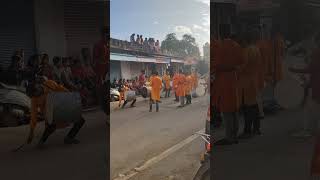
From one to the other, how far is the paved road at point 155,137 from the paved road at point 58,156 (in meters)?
0.08

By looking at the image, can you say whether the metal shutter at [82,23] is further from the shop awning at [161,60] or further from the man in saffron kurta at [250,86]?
the man in saffron kurta at [250,86]

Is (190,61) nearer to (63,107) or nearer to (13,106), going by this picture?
(63,107)

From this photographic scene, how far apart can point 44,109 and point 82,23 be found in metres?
0.52

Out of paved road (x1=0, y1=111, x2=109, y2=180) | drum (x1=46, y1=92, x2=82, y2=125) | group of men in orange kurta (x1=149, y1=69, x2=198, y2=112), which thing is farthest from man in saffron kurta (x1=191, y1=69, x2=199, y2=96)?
drum (x1=46, y1=92, x2=82, y2=125)

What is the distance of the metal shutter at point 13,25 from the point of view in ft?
8.75

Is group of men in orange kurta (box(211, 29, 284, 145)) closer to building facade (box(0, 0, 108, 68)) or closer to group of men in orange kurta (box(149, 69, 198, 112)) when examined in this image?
group of men in orange kurta (box(149, 69, 198, 112))

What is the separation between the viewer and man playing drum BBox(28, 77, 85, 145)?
273cm

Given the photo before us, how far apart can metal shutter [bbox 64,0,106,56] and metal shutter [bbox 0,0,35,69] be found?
0.67ft

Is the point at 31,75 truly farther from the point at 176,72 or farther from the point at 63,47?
the point at 176,72

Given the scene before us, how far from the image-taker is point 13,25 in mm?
2678

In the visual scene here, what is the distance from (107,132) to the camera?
2.78 metres

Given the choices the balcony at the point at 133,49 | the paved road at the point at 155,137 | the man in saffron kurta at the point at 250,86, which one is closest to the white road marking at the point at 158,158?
the paved road at the point at 155,137

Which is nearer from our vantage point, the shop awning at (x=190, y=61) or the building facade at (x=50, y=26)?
the building facade at (x=50, y=26)

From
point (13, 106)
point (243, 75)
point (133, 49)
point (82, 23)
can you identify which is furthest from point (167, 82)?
point (13, 106)
